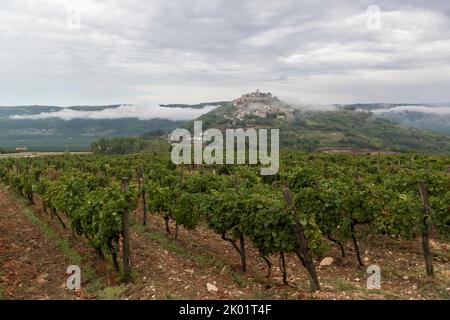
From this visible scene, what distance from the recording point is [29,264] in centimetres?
1402

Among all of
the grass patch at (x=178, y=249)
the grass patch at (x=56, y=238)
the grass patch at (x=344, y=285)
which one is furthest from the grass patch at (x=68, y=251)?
the grass patch at (x=344, y=285)

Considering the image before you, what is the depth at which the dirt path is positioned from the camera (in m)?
11.5

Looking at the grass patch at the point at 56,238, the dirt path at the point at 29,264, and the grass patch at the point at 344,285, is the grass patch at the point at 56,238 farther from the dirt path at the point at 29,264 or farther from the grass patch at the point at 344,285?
the grass patch at the point at 344,285

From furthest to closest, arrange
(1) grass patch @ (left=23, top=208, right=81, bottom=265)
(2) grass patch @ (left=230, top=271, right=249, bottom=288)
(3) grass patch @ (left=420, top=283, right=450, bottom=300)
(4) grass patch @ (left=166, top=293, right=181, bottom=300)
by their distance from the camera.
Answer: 1. (1) grass patch @ (left=23, top=208, right=81, bottom=265)
2. (2) grass patch @ (left=230, top=271, right=249, bottom=288)
3. (3) grass patch @ (left=420, top=283, right=450, bottom=300)
4. (4) grass patch @ (left=166, top=293, right=181, bottom=300)

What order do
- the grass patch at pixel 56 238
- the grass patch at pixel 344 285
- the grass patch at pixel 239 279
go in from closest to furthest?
the grass patch at pixel 344 285 → the grass patch at pixel 239 279 → the grass patch at pixel 56 238

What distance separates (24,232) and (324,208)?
1496 cm

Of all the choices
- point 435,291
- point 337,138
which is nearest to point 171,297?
point 435,291

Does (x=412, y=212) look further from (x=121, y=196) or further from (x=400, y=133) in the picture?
(x=400, y=133)

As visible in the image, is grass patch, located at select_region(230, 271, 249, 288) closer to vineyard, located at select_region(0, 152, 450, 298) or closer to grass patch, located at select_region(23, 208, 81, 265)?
vineyard, located at select_region(0, 152, 450, 298)

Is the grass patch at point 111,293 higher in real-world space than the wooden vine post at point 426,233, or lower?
lower

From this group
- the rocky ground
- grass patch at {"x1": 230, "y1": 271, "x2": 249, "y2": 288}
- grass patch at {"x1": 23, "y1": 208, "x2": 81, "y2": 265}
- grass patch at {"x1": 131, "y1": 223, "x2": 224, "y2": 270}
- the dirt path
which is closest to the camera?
the rocky ground

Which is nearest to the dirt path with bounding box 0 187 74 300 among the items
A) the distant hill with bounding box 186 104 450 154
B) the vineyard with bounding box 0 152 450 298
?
the vineyard with bounding box 0 152 450 298

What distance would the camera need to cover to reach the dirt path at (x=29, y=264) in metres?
11.5

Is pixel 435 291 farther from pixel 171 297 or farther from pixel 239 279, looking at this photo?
pixel 171 297
